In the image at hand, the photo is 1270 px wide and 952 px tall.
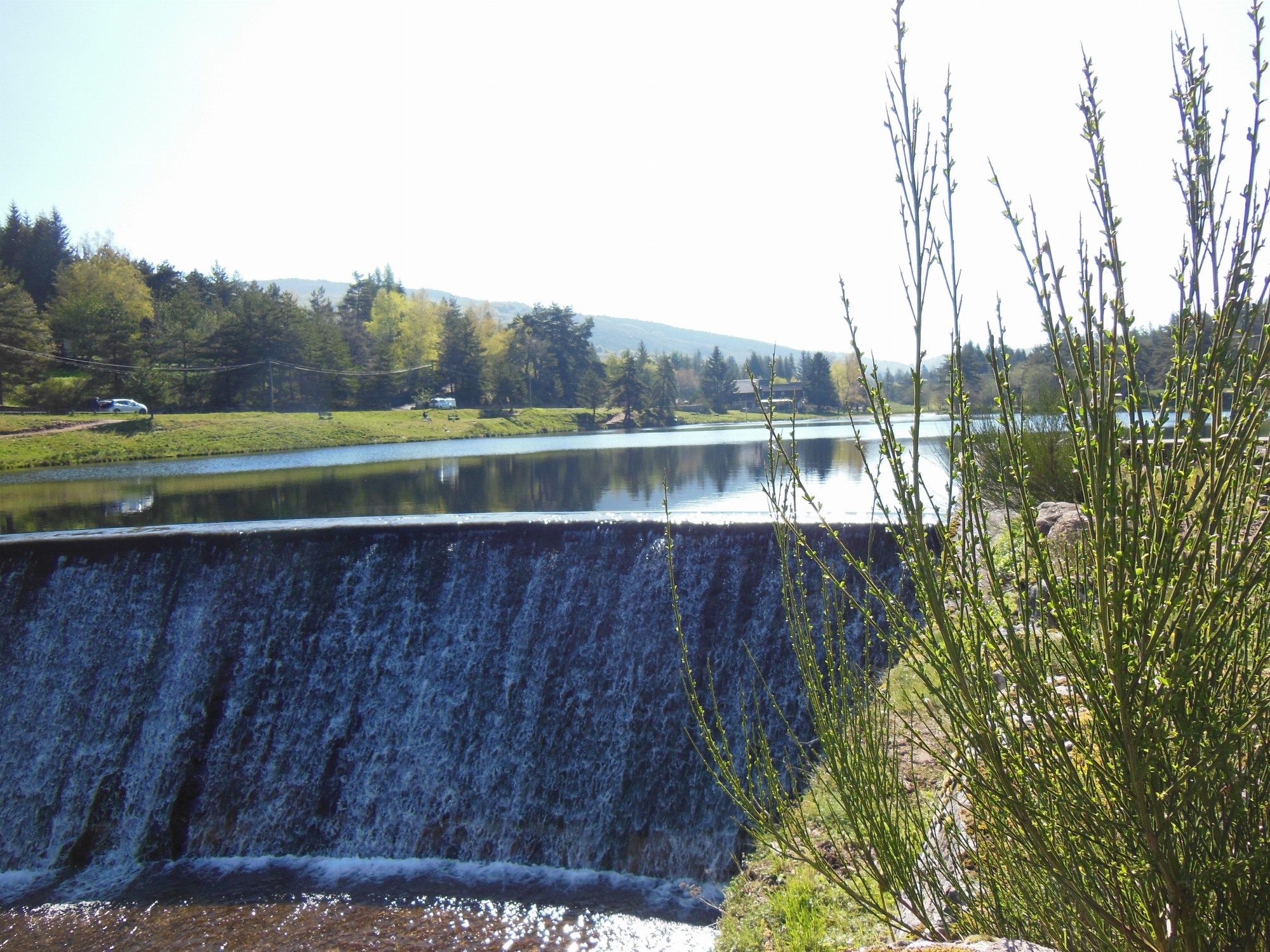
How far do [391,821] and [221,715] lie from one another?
2.41 meters

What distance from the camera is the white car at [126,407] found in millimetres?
39750

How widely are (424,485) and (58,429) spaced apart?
21.5m

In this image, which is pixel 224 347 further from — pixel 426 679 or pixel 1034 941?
pixel 1034 941

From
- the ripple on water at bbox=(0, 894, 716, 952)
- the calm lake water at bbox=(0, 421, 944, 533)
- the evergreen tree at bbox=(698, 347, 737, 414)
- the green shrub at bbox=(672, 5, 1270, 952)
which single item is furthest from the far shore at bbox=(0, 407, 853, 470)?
the green shrub at bbox=(672, 5, 1270, 952)

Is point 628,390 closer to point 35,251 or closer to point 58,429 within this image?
point 58,429

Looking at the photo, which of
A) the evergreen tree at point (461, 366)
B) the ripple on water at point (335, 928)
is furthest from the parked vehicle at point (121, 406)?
the ripple on water at point (335, 928)

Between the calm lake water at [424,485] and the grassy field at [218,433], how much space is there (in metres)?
2.05

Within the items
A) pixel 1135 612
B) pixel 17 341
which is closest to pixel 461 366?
pixel 17 341

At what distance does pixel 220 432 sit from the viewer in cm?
3922

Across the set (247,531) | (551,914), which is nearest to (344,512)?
(247,531)

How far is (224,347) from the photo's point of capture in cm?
4894

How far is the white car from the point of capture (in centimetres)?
3975

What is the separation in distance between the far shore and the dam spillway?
1002 inches

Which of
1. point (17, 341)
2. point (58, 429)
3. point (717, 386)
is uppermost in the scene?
point (17, 341)
